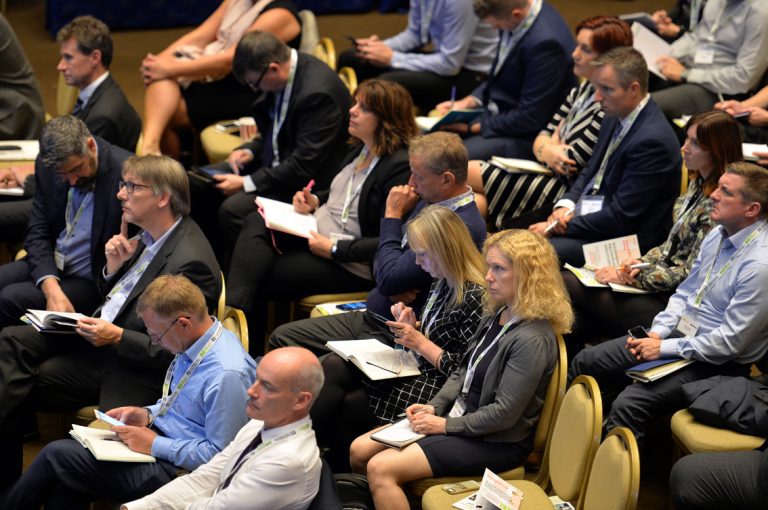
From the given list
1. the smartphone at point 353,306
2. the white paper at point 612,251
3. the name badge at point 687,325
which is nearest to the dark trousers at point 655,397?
the name badge at point 687,325

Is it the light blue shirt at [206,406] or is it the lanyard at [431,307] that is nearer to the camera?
the light blue shirt at [206,406]

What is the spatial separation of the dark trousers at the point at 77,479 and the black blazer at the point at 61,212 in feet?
4.09

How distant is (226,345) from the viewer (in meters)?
3.78

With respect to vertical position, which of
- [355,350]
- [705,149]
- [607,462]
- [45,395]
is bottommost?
[45,395]

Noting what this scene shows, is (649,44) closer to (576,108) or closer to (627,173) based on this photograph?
(576,108)

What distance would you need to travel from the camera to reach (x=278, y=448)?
329 centimetres

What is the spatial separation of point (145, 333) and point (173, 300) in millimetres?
611

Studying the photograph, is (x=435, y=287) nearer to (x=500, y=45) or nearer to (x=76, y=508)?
(x=76, y=508)

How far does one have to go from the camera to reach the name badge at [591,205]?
498 cm

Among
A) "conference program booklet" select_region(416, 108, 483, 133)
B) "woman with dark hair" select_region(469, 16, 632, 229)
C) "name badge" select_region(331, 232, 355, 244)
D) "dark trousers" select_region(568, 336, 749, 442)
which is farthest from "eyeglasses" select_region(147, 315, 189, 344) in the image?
"conference program booklet" select_region(416, 108, 483, 133)

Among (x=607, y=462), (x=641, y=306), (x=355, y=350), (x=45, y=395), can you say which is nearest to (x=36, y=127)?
(x=45, y=395)

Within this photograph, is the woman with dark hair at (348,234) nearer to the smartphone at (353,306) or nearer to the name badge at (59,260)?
the smartphone at (353,306)

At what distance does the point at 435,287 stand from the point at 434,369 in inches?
11.9

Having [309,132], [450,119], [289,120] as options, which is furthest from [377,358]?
[450,119]
